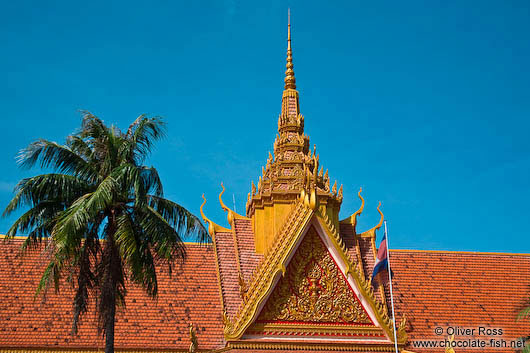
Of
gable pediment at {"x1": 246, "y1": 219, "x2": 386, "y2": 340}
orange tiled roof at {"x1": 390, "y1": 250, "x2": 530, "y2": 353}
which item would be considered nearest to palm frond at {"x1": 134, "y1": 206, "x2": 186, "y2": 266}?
gable pediment at {"x1": 246, "y1": 219, "x2": 386, "y2": 340}

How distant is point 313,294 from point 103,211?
8157 millimetres

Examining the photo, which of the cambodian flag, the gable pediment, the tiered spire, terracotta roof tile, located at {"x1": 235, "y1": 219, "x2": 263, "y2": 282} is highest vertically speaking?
the tiered spire

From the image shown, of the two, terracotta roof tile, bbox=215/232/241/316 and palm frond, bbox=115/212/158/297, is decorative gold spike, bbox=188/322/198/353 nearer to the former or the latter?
terracotta roof tile, bbox=215/232/241/316

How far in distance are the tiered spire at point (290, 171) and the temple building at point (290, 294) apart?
48 millimetres

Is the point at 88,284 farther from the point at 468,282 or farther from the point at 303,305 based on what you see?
the point at 468,282

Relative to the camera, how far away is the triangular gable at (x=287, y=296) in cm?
2153

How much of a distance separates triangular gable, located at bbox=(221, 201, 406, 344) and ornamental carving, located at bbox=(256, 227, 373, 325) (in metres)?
0.04

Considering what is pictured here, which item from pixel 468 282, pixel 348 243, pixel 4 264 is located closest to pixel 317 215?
pixel 348 243

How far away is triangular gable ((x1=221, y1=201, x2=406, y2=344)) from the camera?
21531mm

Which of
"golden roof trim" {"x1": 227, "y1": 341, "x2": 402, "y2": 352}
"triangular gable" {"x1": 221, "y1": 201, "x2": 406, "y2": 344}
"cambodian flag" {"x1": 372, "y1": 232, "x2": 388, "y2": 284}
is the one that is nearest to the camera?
"golden roof trim" {"x1": 227, "y1": 341, "x2": 402, "y2": 352}

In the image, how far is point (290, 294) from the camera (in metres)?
22.1

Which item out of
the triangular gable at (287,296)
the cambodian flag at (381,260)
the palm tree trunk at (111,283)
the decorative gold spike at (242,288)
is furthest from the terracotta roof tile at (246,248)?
the palm tree trunk at (111,283)

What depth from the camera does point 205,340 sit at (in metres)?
22.1

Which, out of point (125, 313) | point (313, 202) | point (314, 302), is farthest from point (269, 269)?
point (125, 313)
